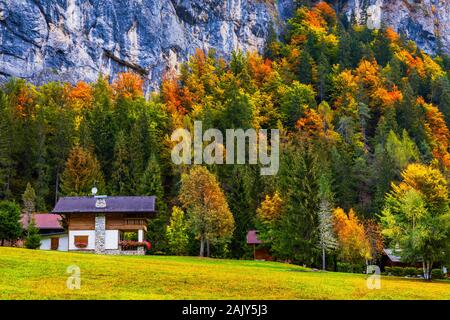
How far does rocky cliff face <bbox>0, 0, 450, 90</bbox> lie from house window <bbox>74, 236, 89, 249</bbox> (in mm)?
48122

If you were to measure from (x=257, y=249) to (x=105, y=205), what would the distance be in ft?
53.6

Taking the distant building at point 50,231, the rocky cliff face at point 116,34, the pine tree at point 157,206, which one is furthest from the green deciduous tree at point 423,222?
the rocky cliff face at point 116,34

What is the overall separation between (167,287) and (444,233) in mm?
25160

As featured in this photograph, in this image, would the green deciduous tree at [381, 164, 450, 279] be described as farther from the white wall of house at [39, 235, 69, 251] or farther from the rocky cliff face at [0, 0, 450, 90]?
the rocky cliff face at [0, 0, 450, 90]

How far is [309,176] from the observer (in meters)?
56.0

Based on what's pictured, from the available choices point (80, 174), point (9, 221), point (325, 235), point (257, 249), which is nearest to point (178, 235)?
point (257, 249)

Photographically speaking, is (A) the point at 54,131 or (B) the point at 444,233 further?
(A) the point at 54,131

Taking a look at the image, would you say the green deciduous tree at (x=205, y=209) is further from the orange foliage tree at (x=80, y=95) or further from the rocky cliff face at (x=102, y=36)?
the rocky cliff face at (x=102, y=36)

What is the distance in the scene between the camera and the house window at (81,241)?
5519cm

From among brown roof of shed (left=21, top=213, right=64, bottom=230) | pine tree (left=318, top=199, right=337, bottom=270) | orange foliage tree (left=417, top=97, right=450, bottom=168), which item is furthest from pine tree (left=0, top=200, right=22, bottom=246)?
orange foliage tree (left=417, top=97, right=450, bottom=168)

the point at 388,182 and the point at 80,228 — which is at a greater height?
the point at 388,182

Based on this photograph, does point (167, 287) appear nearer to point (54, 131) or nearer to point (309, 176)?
point (309, 176)
